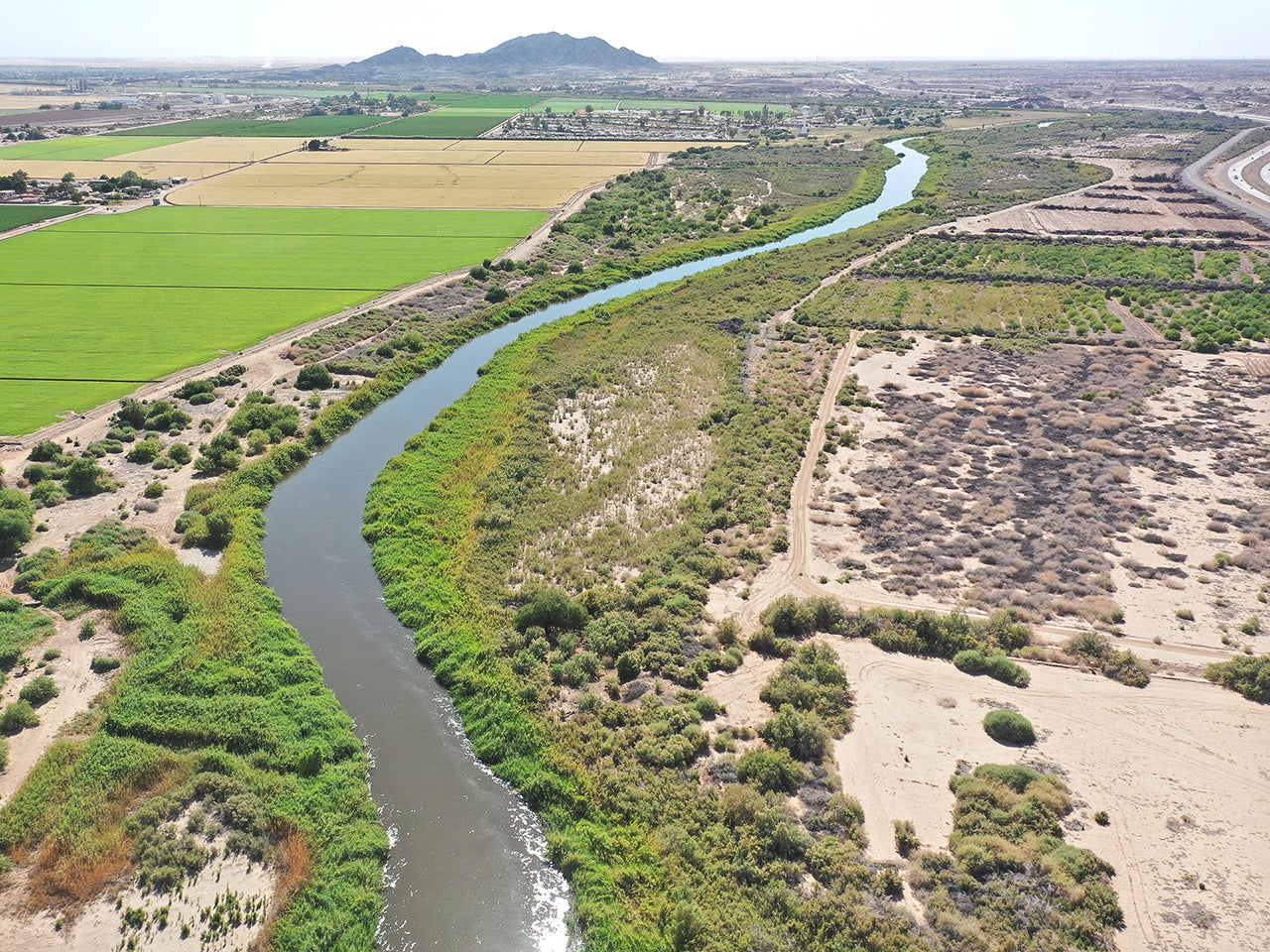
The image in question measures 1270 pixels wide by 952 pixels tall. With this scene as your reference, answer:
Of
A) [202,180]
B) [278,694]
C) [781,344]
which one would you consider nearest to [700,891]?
[278,694]

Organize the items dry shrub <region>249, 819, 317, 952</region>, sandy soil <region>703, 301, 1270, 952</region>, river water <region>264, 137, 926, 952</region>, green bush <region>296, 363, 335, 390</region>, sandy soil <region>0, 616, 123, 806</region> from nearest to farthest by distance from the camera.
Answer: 1. dry shrub <region>249, 819, 317, 952</region>
2. sandy soil <region>703, 301, 1270, 952</region>
3. river water <region>264, 137, 926, 952</region>
4. sandy soil <region>0, 616, 123, 806</region>
5. green bush <region>296, 363, 335, 390</region>

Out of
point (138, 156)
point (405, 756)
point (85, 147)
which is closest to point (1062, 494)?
point (405, 756)

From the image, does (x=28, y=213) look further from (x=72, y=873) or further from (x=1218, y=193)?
(x=1218, y=193)

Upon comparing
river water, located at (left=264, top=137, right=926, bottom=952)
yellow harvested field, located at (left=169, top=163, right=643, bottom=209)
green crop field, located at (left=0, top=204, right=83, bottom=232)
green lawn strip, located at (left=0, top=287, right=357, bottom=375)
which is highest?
yellow harvested field, located at (left=169, top=163, right=643, bottom=209)

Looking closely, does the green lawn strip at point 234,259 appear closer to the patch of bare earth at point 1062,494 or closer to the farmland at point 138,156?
the farmland at point 138,156

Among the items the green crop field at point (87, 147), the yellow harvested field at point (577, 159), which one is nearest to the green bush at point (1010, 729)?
the yellow harvested field at point (577, 159)

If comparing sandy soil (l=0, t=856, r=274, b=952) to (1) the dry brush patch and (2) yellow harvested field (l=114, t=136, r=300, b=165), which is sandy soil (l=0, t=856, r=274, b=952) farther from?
(2) yellow harvested field (l=114, t=136, r=300, b=165)

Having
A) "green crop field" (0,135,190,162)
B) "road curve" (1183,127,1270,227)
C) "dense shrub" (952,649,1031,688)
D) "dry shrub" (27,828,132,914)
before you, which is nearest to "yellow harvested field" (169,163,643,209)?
"green crop field" (0,135,190,162)
